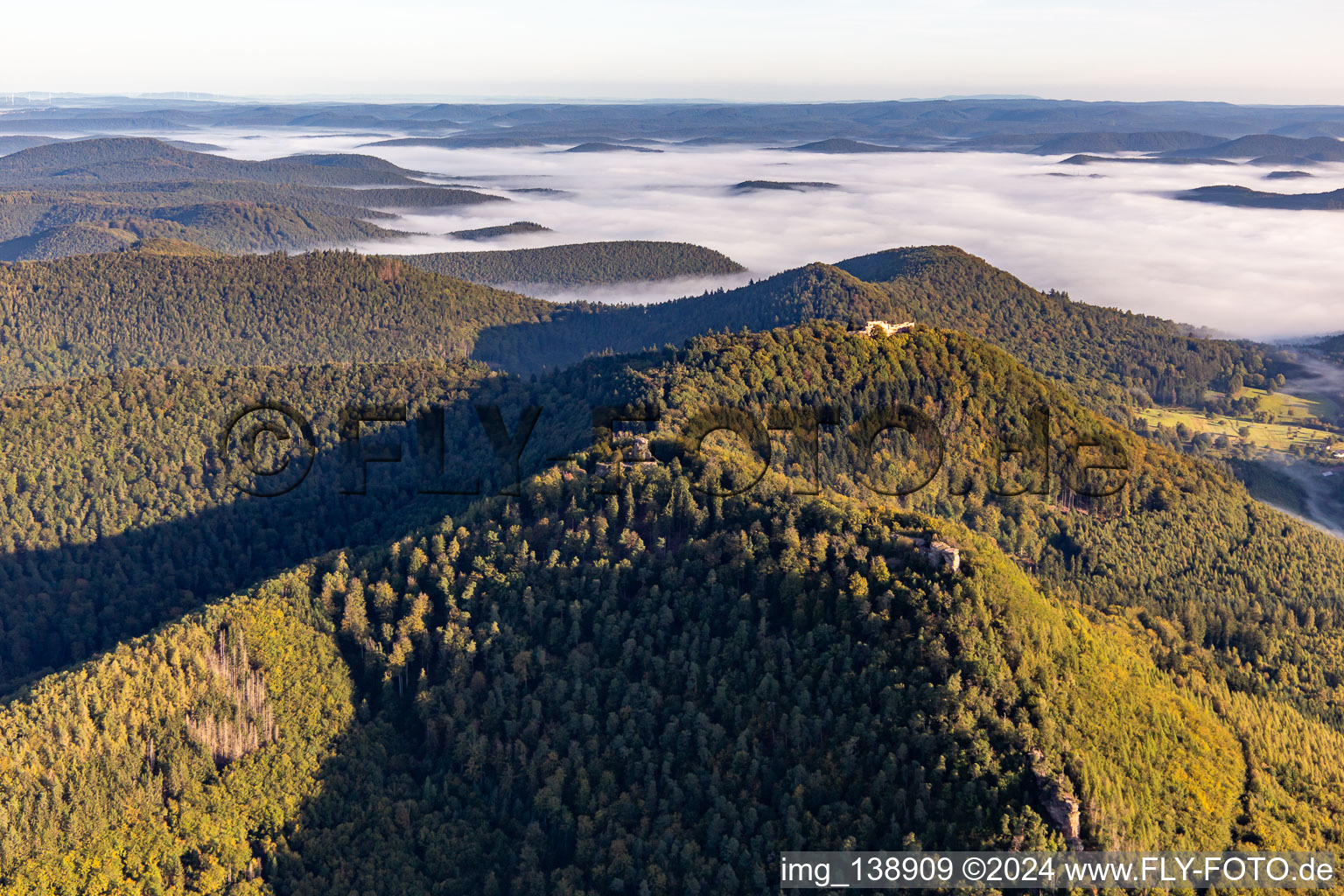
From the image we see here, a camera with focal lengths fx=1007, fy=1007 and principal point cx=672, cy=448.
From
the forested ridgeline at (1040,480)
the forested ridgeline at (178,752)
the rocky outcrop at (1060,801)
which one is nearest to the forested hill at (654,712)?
the forested ridgeline at (178,752)

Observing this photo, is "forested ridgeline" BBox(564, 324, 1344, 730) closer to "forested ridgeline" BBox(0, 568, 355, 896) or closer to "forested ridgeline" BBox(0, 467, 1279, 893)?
"forested ridgeline" BBox(0, 467, 1279, 893)

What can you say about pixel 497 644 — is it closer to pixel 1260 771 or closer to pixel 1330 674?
pixel 1260 771

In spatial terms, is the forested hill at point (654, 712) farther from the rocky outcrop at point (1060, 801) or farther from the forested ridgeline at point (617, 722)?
the rocky outcrop at point (1060, 801)

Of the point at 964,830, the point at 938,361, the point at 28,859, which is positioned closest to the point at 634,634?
the point at 964,830

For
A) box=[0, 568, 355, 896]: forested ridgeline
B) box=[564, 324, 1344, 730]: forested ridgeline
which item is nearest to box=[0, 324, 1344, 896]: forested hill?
box=[0, 568, 355, 896]: forested ridgeline

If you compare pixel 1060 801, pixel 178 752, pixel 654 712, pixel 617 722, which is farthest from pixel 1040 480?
pixel 178 752

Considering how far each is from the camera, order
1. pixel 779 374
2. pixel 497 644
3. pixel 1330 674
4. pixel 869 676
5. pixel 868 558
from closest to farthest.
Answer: pixel 869 676, pixel 868 558, pixel 497 644, pixel 1330 674, pixel 779 374

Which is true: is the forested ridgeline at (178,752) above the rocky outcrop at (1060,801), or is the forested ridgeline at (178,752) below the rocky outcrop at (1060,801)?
below

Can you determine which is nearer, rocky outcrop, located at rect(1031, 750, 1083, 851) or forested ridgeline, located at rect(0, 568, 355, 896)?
rocky outcrop, located at rect(1031, 750, 1083, 851)
